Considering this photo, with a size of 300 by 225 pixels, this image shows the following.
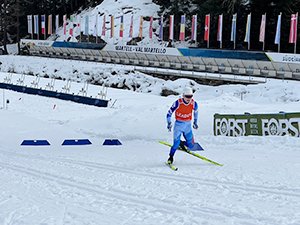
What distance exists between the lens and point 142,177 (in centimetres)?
920

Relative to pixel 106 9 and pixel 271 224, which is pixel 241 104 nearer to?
pixel 271 224

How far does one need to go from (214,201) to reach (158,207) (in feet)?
3.40

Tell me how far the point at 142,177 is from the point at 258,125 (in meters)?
5.90

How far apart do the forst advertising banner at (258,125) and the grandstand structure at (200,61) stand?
18.4 meters

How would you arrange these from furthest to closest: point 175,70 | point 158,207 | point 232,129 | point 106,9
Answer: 1. point 106,9
2. point 175,70
3. point 232,129
4. point 158,207

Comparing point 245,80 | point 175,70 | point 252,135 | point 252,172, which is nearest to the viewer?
point 252,172

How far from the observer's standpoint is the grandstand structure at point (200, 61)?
34.5 m

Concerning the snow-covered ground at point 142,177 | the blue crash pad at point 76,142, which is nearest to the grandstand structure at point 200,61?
the snow-covered ground at point 142,177

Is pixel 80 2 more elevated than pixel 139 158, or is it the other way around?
pixel 80 2

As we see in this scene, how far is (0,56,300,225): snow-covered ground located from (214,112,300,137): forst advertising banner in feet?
1.67

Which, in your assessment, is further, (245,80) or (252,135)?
(245,80)

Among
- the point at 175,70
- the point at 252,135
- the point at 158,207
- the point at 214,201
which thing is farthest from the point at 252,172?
the point at 175,70

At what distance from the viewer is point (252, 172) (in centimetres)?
916

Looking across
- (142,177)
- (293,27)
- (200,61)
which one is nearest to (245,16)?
(200,61)
